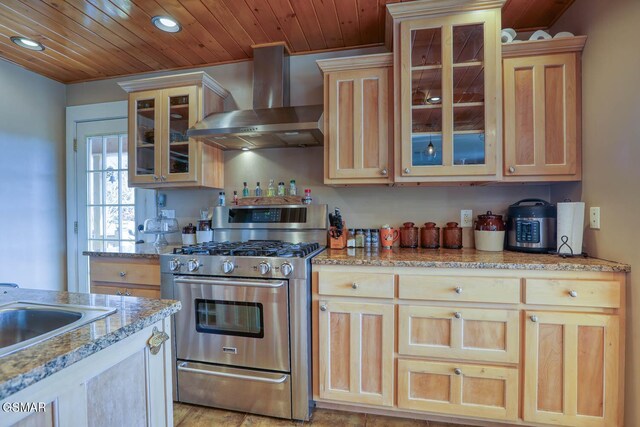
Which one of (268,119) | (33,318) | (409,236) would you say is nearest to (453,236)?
(409,236)

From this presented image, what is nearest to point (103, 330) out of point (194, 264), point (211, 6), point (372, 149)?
point (194, 264)

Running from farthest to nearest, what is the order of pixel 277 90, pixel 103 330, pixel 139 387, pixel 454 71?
1. pixel 277 90
2. pixel 454 71
3. pixel 139 387
4. pixel 103 330

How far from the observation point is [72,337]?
26.8 inches

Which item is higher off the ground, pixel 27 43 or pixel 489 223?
pixel 27 43

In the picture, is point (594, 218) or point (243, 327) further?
point (243, 327)

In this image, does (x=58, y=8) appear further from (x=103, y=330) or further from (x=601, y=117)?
(x=601, y=117)

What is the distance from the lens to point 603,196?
5.18 feet

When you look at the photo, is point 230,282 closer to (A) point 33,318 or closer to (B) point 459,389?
(A) point 33,318

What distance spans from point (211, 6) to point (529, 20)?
6.85ft

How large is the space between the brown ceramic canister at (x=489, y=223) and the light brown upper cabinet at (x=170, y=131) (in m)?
2.01

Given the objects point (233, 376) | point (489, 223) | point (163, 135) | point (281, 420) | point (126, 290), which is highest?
point (163, 135)

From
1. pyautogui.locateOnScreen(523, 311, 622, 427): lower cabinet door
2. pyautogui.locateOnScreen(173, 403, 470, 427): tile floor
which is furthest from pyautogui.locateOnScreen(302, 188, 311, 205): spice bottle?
pyautogui.locateOnScreen(523, 311, 622, 427): lower cabinet door

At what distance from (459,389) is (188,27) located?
2789 millimetres

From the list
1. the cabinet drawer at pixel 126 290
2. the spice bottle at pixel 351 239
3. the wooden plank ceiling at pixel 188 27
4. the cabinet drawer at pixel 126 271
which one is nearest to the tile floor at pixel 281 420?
the cabinet drawer at pixel 126 290
